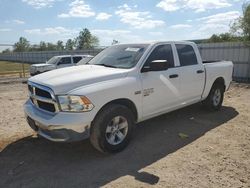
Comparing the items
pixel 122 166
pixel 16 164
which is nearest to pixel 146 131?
pixel 122 166

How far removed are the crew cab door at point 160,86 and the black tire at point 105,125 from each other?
54cm

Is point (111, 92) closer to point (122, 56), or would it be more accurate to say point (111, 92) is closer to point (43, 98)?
point (43, 98)

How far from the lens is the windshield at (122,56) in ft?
16.1

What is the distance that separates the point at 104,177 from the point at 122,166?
0.40 m

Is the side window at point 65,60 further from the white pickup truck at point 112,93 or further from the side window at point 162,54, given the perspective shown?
the side window at point 162,54

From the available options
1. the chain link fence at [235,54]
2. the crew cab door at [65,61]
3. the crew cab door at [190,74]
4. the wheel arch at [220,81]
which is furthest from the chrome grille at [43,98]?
the crew cab door at [65,61]

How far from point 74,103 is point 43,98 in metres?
0.64

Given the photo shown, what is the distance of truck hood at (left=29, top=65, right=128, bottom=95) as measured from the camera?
3.97 meters

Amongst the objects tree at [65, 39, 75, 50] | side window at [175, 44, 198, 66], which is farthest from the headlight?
tree at [65, 39, 75, 50]

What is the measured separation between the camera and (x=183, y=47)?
5914 mm

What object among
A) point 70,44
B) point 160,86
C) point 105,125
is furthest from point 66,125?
point 70,44

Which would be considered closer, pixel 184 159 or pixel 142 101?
pixel 184 159

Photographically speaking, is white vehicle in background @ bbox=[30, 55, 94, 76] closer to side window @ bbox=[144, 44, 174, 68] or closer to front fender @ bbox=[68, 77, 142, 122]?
side window @ bbox=[144, 44, 174, 68]

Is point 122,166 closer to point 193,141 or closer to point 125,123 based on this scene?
point 125,123
